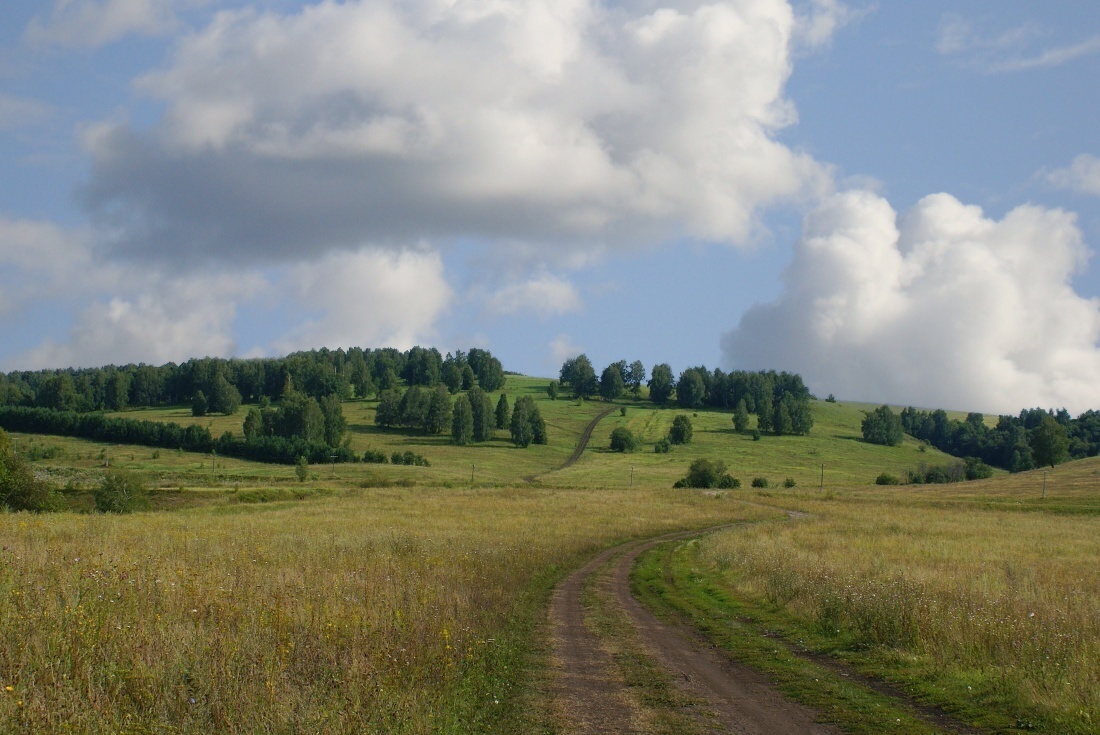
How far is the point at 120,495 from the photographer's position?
5531 centimetres

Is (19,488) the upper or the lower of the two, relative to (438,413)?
lower

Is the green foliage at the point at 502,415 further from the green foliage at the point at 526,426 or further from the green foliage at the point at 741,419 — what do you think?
the green foliage at the point at 741,419

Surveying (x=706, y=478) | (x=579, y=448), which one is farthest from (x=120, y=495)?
(x=579, y=448)

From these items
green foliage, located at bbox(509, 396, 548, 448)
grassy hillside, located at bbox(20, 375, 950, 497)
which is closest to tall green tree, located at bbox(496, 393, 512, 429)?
grassy hillside, located at bbox(20, 375, 950, 497)

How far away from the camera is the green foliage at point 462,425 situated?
172000 mm

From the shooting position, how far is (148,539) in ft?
66.4

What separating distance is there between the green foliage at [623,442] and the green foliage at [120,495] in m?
117

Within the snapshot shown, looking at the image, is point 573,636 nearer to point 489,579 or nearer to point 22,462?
point 489,579

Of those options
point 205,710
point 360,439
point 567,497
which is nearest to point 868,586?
point 205,710

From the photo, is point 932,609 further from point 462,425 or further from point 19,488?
point 462,425

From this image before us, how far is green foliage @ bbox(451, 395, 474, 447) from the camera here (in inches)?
6772

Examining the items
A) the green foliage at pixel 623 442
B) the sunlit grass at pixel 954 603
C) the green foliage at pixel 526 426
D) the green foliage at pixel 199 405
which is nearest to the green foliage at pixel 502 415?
the green foliage at pixel 526 426

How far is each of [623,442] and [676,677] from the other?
6138 inches

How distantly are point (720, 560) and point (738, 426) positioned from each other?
542 feet
